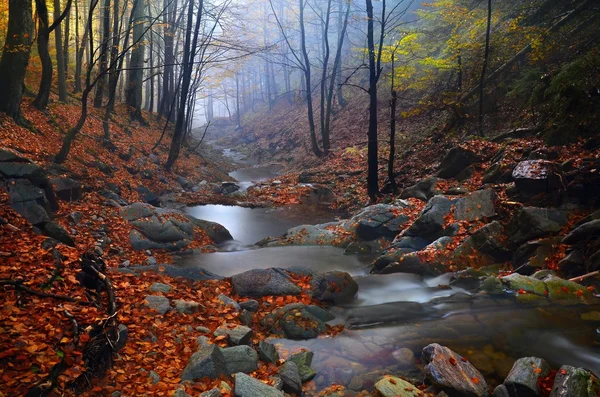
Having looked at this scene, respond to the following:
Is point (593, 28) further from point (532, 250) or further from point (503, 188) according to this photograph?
point (532, 250)

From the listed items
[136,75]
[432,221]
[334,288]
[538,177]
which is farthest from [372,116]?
[136,75]

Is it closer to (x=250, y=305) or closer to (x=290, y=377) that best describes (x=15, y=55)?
(x=250, y=305)

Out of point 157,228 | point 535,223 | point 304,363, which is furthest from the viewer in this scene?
point 157,228

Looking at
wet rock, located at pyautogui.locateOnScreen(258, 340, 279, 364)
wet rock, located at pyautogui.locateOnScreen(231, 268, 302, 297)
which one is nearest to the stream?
wet rock, located at pyautogui.locateOnScreen(258, 340, 279, 364)

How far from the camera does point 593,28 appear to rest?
13.0 meters

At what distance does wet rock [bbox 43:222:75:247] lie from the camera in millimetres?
7285

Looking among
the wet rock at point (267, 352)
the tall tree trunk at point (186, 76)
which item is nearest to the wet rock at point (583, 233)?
the wet rock at point (267, 352)

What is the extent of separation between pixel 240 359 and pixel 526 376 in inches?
139

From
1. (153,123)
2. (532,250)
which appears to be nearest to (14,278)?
(532,250)

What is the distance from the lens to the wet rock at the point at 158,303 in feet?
19.6

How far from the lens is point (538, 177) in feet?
29.2

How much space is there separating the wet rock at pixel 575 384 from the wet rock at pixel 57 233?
320 inches

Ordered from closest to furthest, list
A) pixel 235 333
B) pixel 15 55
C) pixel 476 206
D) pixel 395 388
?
1. pixel 395 388
2. pixel 235 333
3. pixel 476 206
4. pixel 15 55

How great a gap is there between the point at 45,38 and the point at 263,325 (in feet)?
36.3
